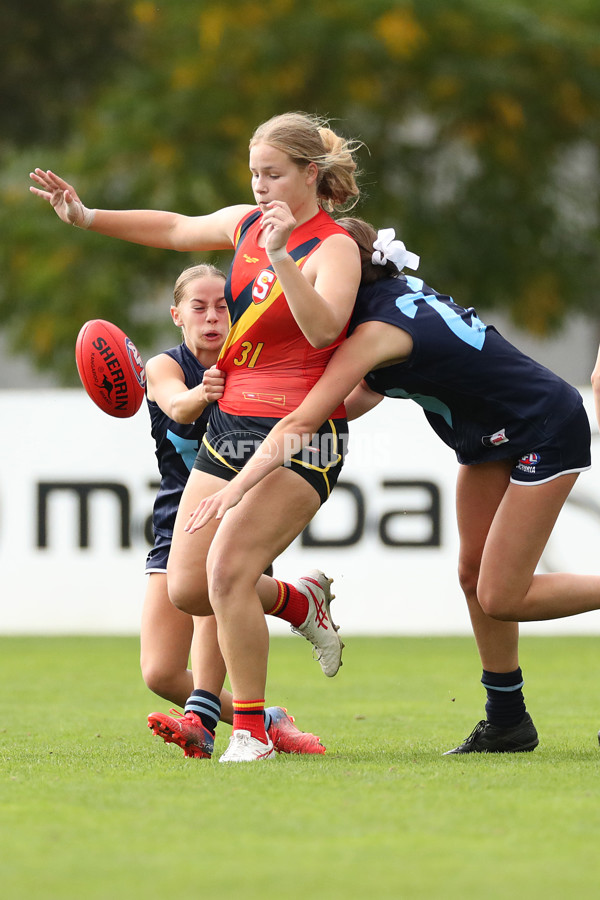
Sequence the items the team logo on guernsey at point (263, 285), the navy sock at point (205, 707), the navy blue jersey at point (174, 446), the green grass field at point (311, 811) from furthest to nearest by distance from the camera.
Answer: the navy blue jersey at point (174, 446) → the navy sock at point (205, 707) → the team logo on guernsey at point (263, 285) → the green grass field at point (311, 811)

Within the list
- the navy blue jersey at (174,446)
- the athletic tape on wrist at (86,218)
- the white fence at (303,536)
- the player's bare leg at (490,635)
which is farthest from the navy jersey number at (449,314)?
the white fence at (303,536)

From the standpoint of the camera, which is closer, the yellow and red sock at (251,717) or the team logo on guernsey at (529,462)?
the yellow and red sock at (251,717)

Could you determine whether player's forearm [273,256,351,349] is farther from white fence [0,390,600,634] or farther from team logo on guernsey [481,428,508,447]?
white fence [0,390,600,634]

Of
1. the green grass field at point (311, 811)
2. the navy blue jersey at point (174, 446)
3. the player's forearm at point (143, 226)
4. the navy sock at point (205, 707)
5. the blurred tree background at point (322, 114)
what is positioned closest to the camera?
the green grass field at point (311, 811)

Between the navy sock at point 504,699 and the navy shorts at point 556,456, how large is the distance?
2.49ft

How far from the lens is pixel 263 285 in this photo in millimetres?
4707

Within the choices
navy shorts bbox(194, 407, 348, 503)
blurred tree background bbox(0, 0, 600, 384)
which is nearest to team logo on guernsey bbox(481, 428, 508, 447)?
navy shorts bbox(194, 407, 348, 503)

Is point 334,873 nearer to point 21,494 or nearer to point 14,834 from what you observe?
point 14,834

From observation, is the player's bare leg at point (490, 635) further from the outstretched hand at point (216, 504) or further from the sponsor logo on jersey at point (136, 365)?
the sponsor logo on jersey at point (136, 365)

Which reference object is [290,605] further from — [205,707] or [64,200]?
[64,200]

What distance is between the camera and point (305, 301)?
14.4 ft

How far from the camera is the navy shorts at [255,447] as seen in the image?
4.71 meters

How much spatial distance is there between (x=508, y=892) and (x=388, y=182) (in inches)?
719

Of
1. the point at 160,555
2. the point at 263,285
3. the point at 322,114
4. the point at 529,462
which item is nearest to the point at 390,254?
the point at 263,285
